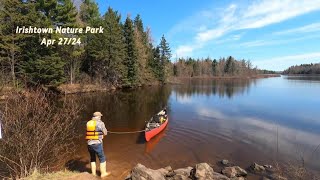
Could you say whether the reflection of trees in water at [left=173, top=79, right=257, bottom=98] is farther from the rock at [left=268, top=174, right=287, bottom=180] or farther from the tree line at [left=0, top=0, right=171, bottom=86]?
the rock at [left=268, top=174, right=287, bottom=180]

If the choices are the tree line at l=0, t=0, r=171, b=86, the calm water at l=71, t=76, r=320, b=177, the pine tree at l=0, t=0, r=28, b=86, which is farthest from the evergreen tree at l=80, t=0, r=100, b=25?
the calm water at l=71, t=76, r=320, b=177

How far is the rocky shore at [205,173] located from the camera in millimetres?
9016

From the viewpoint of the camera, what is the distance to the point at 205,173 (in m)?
9.84

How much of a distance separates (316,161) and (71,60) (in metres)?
40.6

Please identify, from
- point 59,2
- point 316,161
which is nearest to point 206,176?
point 316,161

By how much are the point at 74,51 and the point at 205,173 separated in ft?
119

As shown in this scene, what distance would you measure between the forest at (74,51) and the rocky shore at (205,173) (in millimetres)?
6726

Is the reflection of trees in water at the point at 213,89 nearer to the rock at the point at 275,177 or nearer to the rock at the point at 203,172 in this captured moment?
the rock at the point at 275,177

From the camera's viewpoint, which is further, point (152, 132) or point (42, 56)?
point (42, 56)

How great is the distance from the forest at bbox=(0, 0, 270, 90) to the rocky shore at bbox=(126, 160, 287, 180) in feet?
22.1

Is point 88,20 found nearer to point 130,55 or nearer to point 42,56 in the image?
point 130,55

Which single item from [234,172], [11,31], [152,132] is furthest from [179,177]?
[11,31]

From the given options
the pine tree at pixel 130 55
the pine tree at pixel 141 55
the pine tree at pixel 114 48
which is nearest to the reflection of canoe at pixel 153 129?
the pine tree at pixel 114 48

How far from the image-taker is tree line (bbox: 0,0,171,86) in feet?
100
